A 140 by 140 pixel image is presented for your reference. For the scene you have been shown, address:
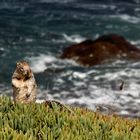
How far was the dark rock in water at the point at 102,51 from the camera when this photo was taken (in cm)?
2744

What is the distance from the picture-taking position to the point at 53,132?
8.06 m

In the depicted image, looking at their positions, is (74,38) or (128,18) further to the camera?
(128,18)

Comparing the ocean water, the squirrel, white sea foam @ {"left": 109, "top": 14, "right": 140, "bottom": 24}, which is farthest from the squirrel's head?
white sea foam @ {"left": 109, "top": 14, "right": 140, "bottom": 24}

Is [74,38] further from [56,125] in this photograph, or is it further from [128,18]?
[56,125]

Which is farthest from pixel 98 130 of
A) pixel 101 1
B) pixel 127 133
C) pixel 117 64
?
pixel 101 1

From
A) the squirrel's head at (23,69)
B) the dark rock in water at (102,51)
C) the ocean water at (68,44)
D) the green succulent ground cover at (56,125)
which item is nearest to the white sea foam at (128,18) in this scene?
the ocean water at (68,44)

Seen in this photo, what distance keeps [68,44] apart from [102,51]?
3021mm

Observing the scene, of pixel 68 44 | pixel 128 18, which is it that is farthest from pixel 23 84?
pixel 128 18

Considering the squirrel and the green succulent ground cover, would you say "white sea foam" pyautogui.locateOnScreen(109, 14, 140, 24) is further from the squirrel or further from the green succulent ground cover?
the green succulent ground cover

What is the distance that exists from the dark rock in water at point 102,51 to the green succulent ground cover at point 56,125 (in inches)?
685

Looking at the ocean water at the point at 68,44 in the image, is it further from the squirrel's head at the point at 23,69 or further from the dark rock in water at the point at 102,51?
the squirrel's head at the point at 23,69

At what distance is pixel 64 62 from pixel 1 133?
19.7m

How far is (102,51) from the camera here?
28047mm

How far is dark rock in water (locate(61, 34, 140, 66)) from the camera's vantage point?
27.4 meters
